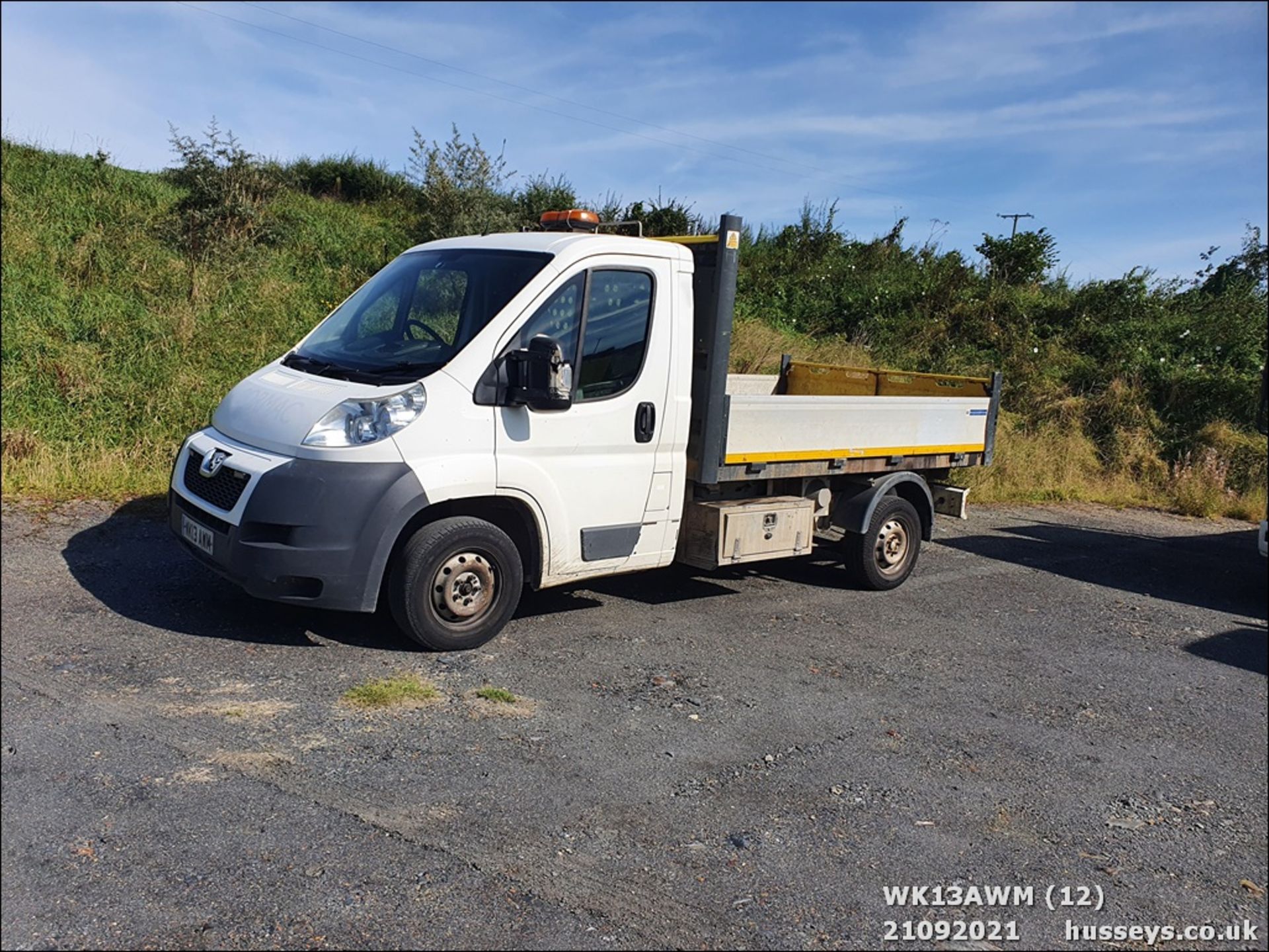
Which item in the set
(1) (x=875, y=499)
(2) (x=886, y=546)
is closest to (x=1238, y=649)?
(1) (x=875, y=499)

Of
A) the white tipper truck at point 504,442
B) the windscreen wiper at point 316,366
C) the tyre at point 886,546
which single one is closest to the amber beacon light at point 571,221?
the white tipper truck at point 504,442

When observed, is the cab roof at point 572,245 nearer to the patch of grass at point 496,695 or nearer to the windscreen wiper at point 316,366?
the windscreen wiper at point 316,366

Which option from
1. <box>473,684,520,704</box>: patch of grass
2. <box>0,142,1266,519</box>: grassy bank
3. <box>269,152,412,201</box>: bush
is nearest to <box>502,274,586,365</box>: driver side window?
<box>473,684,520,704</box>: patch of grass

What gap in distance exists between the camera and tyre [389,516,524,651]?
5.05 m

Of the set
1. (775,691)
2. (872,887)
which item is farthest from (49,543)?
(775,691)

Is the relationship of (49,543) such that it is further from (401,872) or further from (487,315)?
(487,315)

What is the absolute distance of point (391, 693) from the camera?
4.60 meters

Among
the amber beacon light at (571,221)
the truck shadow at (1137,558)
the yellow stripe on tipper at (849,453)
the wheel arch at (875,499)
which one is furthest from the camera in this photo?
the truck shadow at (1137,558)

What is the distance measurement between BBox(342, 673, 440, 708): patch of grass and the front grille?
1.10 meters

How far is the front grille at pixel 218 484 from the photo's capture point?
4840mm

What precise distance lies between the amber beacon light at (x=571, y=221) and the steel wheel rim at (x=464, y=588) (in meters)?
2.28

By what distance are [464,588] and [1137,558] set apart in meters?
7.49

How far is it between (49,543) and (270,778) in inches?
54.8

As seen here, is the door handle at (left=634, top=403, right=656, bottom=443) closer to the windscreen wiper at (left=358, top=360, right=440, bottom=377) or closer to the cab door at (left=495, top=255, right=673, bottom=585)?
the cab door at (left=495, top=255, right=673, bottom=585)
